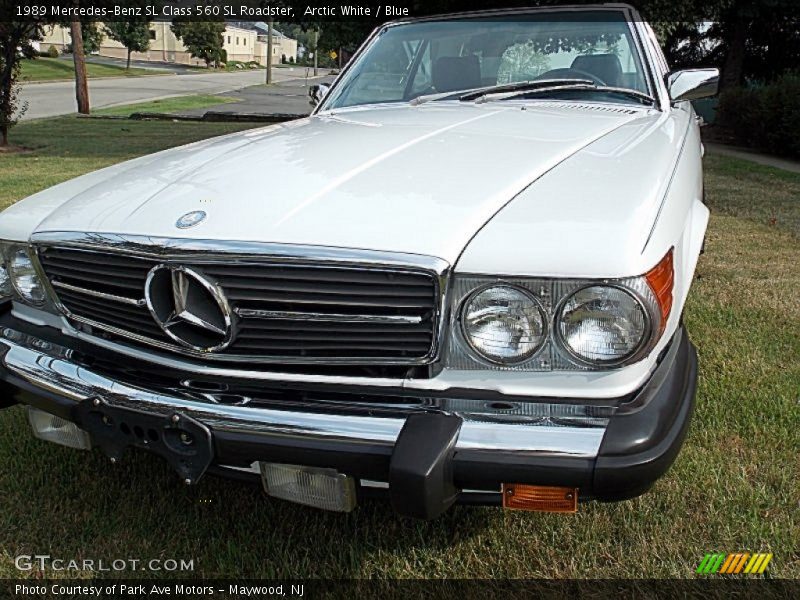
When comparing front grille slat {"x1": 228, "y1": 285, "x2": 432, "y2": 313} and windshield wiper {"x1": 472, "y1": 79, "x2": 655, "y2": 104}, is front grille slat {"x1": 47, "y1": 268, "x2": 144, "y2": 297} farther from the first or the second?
windshield wiper {"x1": 472, "y1": 79, "x2": 655, "y2": 104}

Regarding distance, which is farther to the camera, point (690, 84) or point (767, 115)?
point (767, 115)

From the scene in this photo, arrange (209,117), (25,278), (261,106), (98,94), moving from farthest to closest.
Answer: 1. (98,94)
2. (261,106)
3. (209,117)
4. (25,278)

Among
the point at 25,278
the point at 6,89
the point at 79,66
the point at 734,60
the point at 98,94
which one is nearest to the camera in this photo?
the point at 25,278

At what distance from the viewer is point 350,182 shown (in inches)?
72.2

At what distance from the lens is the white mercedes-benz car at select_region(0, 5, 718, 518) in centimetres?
151

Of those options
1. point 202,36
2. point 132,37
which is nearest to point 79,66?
point 132,37

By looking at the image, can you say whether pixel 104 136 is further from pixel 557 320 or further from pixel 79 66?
pixel 557 320

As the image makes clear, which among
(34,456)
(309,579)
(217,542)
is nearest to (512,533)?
(309,579)

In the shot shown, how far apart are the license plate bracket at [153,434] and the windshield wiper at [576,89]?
1888 mm

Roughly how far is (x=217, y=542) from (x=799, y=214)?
6012mm

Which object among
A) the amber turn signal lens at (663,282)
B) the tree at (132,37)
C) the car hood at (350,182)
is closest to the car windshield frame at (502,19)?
the car hood at (350,182)

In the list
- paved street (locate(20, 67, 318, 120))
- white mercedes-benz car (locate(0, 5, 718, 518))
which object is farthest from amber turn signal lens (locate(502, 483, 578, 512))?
paved street (locate(20, 67, 318, 120))

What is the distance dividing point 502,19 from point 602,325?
7.09 ft

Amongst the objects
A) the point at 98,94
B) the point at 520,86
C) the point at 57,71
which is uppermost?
the point at 520,86
